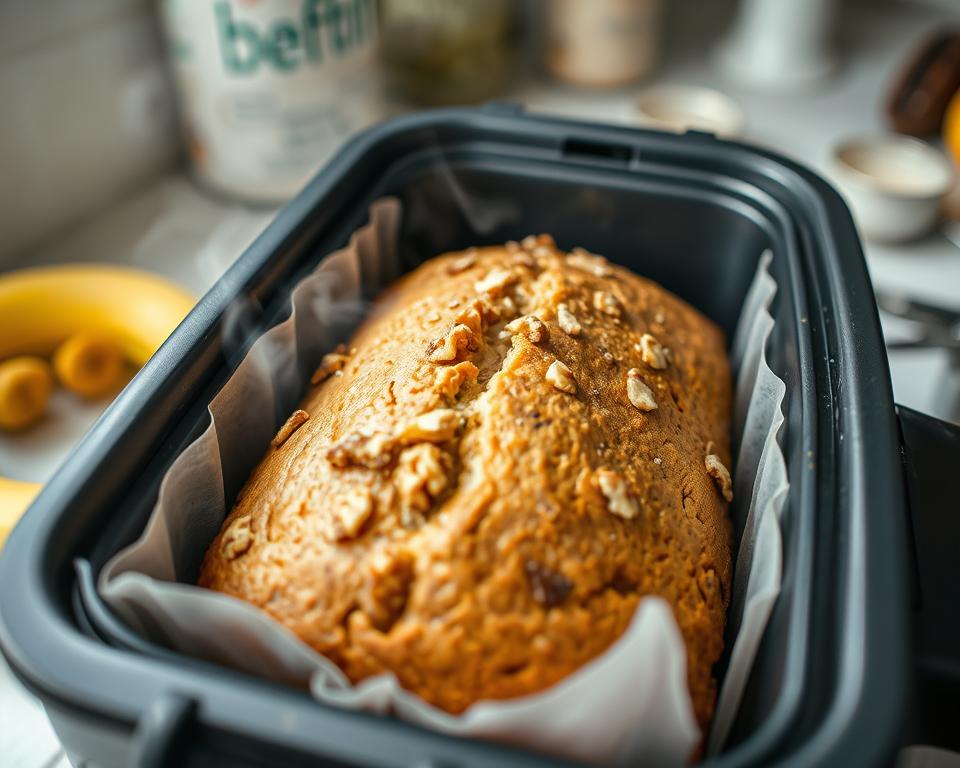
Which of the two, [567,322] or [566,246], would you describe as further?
[566,246]

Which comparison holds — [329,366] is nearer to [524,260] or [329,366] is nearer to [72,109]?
[524,260]

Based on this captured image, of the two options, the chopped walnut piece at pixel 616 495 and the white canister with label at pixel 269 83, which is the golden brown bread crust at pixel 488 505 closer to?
the chopped walnut piece at pixel 616 495

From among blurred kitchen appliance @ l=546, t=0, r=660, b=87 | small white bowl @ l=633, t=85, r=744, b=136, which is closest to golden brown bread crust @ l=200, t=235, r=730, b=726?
small white bowl @ l=633, t=85, r=744, b=136

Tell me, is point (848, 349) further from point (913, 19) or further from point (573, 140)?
point (913, 19)

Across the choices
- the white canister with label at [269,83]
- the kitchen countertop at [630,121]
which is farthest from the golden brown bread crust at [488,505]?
the white canister with label at [269,83]

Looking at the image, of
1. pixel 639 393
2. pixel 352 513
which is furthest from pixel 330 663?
pixel 639 393

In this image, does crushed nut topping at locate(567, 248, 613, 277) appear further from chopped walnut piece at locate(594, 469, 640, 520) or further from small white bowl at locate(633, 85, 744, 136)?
small white bowl at locate(633, 85, 744, 136)

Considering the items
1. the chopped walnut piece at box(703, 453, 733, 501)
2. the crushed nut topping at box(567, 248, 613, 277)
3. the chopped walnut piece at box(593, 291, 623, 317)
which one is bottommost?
the chopped walnut piece at box(703, 453, 733, 501)
